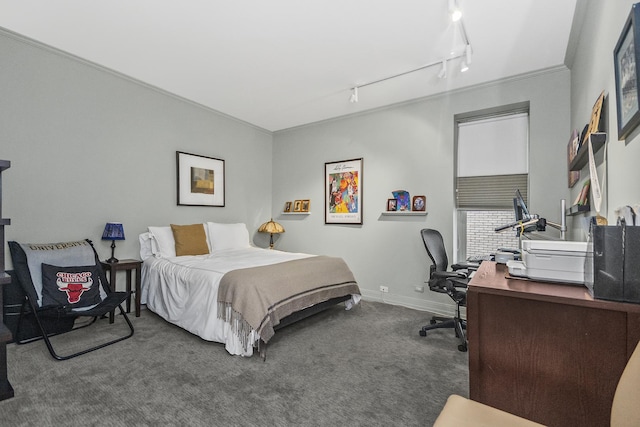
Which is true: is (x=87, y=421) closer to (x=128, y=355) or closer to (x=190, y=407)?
(x=190, y=407)

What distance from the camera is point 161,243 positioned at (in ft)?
12.3

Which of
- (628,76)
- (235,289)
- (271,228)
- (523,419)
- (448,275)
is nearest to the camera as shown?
(523,419)

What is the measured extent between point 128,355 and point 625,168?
3458 mm

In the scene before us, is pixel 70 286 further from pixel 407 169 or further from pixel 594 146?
pixel 594 146

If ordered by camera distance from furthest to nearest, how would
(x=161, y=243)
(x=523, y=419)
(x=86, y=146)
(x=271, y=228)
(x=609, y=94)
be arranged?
(x=271, y=228) → (x=161, y=243) → (x=86, y=146) → (x=609, y=94) → (x=523, y=419)

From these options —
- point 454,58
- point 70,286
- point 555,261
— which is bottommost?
point 70,286

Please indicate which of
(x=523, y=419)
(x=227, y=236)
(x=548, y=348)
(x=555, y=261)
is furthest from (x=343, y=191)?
(x=523, y=419)

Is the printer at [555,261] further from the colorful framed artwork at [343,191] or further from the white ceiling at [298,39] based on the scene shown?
the colorful framed artwork at [343,191]

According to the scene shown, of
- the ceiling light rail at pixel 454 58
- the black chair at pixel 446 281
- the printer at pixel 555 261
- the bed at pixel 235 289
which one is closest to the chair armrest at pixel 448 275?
the black chair at pixel 446 281

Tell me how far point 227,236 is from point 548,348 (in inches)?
155

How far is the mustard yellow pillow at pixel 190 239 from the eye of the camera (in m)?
3.84

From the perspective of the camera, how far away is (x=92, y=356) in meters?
2.50

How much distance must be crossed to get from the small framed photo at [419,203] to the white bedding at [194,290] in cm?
144

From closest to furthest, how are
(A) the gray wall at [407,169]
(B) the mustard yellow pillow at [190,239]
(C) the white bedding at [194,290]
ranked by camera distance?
1. (C) the white bedding at [194,290]
2. (A) the gray wall at [407,169]
3. (B) the mustard yellow pillow at [190,239]
